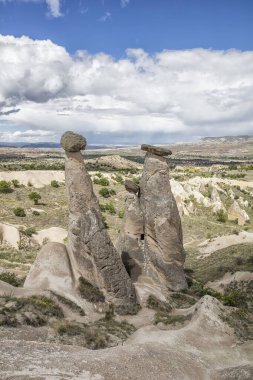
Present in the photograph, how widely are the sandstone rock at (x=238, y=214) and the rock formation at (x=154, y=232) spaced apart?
4167 cm

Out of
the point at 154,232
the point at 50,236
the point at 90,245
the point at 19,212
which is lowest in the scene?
the point at 50,236

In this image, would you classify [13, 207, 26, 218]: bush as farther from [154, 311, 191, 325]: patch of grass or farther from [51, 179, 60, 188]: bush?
[154, 311, 191, 325]: patch of grass

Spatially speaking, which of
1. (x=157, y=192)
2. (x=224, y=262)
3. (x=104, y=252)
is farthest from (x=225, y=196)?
(x=104, y=252)

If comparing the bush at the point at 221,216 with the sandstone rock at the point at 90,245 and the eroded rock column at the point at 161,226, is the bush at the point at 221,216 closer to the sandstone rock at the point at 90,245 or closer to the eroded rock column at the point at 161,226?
the eroded rock column at the point at 161,226

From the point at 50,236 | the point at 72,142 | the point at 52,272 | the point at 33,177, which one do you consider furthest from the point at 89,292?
the point at 33,177

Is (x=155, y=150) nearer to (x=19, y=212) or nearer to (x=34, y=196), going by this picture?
(x=19, y=212)

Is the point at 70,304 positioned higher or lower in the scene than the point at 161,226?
lower

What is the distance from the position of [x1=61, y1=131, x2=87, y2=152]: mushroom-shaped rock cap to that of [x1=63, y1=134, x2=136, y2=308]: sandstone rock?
1.14 ft

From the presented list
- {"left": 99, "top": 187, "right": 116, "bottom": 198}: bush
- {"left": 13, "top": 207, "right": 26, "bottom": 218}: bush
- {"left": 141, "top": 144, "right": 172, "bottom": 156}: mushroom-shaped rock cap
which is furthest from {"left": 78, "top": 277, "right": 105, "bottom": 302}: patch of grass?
{"left": 99, "top": 187, "right": 116, "bottom": 198}: bush

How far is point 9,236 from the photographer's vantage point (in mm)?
40062

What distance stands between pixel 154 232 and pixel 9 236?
19722 mm

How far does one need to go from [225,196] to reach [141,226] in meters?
53.8

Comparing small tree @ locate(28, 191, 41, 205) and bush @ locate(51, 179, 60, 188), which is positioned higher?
bush @ locate(51, 179, 60, 188)

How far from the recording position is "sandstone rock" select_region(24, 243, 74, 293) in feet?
69.5
